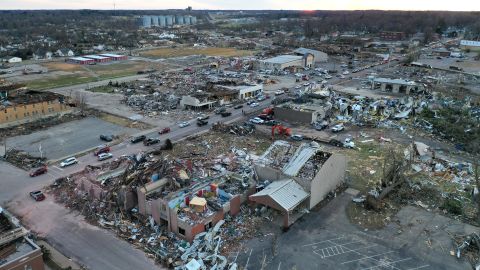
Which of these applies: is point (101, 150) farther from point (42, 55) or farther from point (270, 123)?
point (42, 55)

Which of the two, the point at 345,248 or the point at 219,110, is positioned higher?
the point at 219,110

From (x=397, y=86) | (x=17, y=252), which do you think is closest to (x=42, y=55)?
(x=397, y=86)

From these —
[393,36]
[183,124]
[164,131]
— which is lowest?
[164,131]

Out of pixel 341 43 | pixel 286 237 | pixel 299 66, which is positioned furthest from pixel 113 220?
pixel 341 43

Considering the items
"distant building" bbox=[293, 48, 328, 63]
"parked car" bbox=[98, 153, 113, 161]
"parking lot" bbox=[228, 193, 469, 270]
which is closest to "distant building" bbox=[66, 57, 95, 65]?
"distant building" bbox=[293, 48, 328, 63]

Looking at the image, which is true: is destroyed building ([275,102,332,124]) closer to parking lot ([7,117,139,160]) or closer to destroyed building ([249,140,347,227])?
destroyed building ([249,140,347,227])

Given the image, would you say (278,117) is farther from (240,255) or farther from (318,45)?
(318,45)

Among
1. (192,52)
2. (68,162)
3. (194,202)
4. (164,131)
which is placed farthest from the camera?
(192,52)
